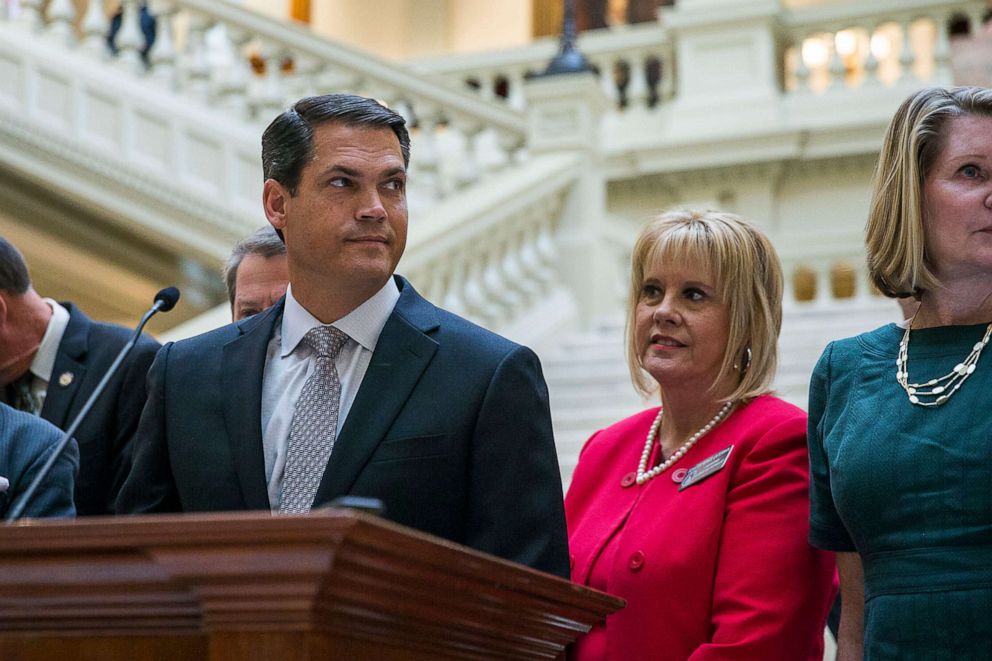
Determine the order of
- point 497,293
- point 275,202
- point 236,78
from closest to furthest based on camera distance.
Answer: point 275,202, point 497,293, point 236,78

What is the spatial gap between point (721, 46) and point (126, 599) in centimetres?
959

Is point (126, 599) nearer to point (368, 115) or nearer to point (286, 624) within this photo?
point (286, 624)

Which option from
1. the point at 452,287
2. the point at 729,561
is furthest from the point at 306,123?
the point at 452,287

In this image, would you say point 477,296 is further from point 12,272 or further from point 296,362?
point 296,362

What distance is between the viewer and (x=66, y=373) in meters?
3.70

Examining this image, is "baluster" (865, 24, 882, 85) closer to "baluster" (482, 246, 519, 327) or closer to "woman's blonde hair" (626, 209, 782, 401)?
"baluster" (482, 246, 519, 327)

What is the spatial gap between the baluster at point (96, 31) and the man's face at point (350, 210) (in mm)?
7076

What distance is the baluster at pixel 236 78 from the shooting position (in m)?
8.84

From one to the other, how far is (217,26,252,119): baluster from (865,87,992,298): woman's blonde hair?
667cm

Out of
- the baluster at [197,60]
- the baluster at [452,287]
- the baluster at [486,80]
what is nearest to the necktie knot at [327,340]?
the baluster at [452,287]

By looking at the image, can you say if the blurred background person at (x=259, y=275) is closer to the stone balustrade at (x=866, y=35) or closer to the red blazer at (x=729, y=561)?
the red blazer at (x=729, y=561)

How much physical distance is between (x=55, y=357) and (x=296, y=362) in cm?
139

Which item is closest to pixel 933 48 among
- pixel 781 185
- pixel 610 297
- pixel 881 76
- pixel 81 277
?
pixel 881 76

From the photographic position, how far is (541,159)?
777 cm
